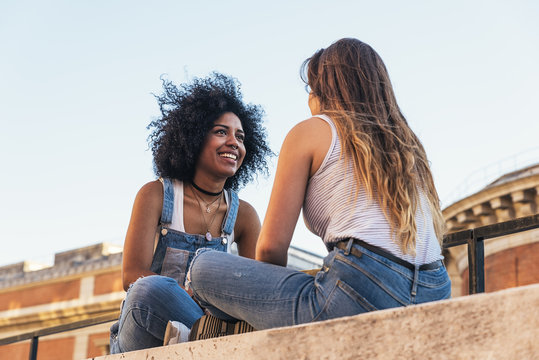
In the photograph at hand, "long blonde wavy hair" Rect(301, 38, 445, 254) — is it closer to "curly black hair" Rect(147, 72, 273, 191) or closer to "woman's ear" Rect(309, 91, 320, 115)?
"woman's ear" Rect(309, 91, 320, 115)

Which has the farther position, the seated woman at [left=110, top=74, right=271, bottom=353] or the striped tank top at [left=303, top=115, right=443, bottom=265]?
the seated woman at [left=110, top=74, right=271, bottom=353]

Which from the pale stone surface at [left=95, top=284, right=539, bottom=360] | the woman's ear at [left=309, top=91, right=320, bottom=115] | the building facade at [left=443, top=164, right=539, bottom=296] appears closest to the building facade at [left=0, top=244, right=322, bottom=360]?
the building facade at [left=443, top=164, right=539, bottom=296]

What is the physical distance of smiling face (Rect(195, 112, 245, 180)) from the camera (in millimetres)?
3785

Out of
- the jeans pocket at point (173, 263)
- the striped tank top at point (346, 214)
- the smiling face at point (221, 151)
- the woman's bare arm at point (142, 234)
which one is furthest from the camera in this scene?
the smiling face at point (221, 151)

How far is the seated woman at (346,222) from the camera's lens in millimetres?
2168

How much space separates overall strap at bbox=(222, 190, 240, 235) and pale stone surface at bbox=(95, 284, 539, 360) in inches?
66.7

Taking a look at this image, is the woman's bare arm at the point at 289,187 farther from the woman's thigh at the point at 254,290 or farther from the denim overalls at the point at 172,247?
the denim overalls at the point at 172,247

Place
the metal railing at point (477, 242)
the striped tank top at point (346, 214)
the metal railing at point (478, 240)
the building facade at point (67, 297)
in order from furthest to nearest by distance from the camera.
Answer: the building facade at point (67, 297) < the metal railing at point (477, 242) < the metal railing at point (478, 240) < the striped tank top at point (346, 214)

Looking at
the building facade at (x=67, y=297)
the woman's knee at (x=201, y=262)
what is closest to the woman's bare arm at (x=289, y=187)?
the woman's knee at (x=201, y=262)

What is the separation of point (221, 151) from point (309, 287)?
5.86ft

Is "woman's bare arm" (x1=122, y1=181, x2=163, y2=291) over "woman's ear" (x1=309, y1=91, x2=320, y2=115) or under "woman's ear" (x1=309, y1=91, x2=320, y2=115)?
under

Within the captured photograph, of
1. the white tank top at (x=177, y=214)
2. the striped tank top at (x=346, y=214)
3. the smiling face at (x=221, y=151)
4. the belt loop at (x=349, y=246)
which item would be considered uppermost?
the smiling face at (x=221, y=151)

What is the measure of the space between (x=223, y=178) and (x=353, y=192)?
157 centimetres

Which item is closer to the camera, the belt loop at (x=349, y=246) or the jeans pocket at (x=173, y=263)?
the belt loop at (x=349, y=246)
